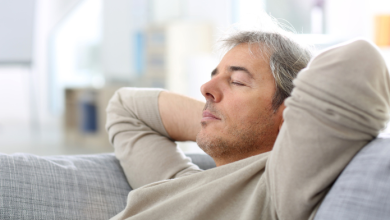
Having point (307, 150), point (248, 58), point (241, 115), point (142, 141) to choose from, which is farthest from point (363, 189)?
point (142, 141)

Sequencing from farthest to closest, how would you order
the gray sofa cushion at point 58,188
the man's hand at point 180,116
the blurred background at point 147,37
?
the blurred background at point 147,37
the man's hand at point 180,116
the gray sofa cushion at point 58,188

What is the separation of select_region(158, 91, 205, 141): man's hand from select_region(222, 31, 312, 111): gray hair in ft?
0.76

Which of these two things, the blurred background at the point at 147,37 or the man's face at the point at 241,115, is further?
the blurred background at the point at 147,37

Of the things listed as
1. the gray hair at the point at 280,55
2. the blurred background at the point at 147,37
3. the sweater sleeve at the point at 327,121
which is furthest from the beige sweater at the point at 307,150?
the blurred background at the point at 147,37

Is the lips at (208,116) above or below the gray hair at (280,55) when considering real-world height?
below

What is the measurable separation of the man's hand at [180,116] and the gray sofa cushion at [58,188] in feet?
0.70

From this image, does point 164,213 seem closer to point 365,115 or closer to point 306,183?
point 306,183

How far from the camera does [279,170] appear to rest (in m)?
0.74

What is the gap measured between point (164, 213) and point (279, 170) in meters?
0.28

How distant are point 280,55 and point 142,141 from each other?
1.52 ft

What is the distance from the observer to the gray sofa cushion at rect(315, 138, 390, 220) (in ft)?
2.11

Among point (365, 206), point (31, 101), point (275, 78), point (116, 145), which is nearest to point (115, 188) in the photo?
point (116, 145)

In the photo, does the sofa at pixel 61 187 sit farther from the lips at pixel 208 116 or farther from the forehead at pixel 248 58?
the forehead at pixel 248 58

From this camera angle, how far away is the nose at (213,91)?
1084 millimetres
